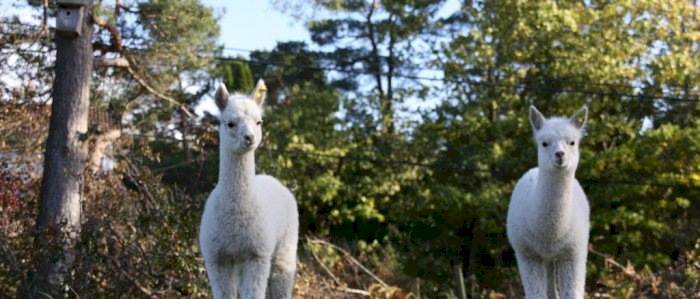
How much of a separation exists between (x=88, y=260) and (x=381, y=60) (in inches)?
663

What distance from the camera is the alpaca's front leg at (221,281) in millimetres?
6602

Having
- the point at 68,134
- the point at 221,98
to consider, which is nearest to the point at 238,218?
the point at 221,98

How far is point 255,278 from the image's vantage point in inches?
258

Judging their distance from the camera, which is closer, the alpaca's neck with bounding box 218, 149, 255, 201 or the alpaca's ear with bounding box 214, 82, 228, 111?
the alpaca's neck with bounding box 218, 149, 255, 201

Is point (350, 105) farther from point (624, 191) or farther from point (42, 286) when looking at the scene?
point (42, 286)

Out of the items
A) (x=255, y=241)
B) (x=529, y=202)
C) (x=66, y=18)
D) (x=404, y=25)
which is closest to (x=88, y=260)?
(x=66, y=18)

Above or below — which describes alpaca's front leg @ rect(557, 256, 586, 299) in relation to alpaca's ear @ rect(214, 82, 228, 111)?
below

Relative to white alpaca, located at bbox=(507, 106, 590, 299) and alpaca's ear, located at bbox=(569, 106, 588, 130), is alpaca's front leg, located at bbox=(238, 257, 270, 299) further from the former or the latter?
alpaca's ear, located at bbox=(569, 106, 588, 130)

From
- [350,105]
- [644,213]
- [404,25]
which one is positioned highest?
[404,25]

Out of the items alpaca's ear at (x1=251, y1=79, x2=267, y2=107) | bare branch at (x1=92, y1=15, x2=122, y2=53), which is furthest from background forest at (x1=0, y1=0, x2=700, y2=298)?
alpaca's ear at (x1=251, y1=79, x2=267, y2=107)

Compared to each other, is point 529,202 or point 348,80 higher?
point 348,80

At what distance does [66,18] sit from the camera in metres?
12.9

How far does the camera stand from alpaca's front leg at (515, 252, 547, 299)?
24.0 ft

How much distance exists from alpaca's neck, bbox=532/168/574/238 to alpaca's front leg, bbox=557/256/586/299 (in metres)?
0.26
